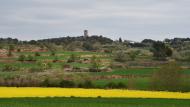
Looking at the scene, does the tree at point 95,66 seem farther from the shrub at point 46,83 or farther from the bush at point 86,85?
the shrub at point 46,83

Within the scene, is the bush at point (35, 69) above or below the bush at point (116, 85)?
above

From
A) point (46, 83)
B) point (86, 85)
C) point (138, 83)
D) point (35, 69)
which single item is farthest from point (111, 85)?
point (35, 69)

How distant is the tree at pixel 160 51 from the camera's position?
97.8 metres

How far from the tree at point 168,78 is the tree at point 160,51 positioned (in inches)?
1480

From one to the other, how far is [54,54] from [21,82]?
4419cm

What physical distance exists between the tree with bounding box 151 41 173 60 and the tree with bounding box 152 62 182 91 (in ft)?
123

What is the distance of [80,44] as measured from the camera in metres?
126

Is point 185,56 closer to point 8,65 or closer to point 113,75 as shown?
point 113,75

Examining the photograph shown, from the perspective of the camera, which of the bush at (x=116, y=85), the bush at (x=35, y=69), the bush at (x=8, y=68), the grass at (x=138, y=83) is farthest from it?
the bush at (x=8, y=68)

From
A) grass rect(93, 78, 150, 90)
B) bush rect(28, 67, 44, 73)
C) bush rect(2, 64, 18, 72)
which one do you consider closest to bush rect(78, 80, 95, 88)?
grass rect(93, 78, 150, 90)

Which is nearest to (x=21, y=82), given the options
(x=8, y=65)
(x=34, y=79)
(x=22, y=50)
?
(x=34, y=79)

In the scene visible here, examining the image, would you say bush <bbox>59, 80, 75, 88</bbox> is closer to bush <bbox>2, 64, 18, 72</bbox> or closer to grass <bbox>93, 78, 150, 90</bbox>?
grass <bbox>93, 78, 150, 90</bbox>

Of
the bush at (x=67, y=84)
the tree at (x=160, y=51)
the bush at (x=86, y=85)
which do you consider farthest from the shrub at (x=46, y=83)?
the tree at (x=160, y=51)

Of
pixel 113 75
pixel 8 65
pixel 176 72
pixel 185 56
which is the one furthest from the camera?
pixel 185 56
